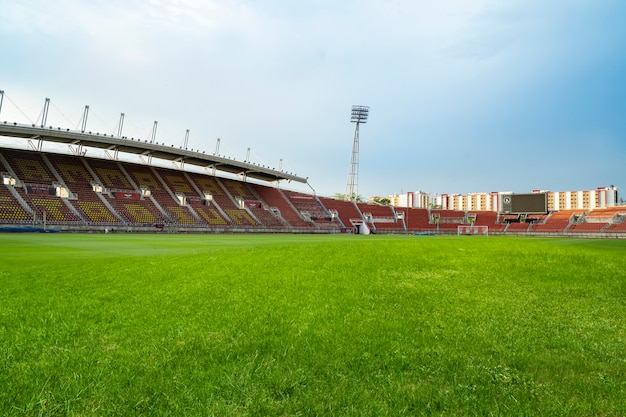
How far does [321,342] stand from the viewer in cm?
516

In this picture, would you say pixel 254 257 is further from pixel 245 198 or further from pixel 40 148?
pixel 245 198

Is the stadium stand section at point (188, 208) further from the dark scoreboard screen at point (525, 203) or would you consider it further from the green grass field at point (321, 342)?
the green grass field at point (321, 342)

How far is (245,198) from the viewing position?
76000 millimetres

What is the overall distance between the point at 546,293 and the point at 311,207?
252 feet

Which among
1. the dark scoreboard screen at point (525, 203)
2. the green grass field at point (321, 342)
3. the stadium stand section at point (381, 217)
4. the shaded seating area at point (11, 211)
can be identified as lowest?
the green grass field at point (321, 342)

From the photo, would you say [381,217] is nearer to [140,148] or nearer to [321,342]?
[140,148]

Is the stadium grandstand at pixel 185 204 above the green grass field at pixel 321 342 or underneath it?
above

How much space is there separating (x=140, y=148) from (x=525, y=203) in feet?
251

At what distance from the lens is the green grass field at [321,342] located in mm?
3619

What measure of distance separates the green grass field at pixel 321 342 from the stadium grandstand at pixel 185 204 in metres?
46.8

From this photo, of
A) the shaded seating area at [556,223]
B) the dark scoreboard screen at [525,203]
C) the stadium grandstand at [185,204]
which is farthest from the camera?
the dark scoreboard screen at [525,203]

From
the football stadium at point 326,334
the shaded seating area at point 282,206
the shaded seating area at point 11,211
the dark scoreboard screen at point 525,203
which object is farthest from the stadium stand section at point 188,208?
the football stadium at point 326,334

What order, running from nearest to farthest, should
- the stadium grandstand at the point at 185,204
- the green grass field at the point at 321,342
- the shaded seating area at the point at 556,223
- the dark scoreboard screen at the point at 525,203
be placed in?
the green grass field at the point at 321,342
the stadium grandstand at the point at 185,204
the shaded seating area at the point at 556,223
the dark scoreboard screen at the point at 525,203

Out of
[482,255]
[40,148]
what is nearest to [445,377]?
[482,255]
